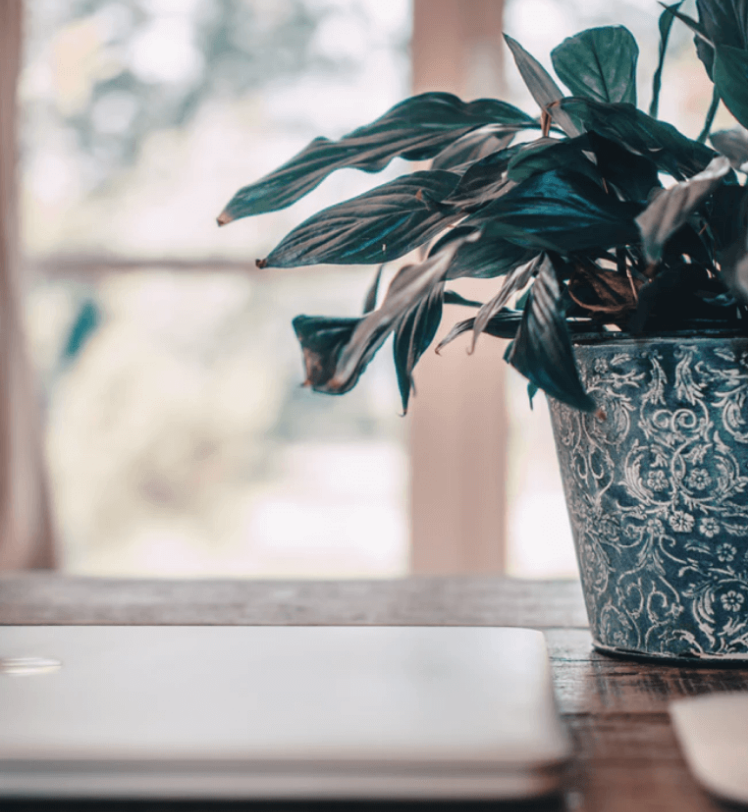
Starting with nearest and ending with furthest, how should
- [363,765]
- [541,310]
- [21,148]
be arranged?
[363,765]
[541,310]
[21,148]

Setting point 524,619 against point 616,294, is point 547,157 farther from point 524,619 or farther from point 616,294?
point 524,619

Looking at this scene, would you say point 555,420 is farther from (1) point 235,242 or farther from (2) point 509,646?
(1) point 235,242

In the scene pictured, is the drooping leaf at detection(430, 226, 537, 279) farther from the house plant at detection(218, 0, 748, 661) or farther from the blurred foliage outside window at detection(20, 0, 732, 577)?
the blurred foliage outside window at detection(20, 0, 732, 577)

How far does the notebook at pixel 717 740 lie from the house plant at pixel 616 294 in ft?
0.28

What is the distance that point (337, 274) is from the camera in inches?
71.5

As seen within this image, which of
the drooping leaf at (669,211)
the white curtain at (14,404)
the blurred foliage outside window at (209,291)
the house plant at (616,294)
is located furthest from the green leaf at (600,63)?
the white curtain at (14,404)

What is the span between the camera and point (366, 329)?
298 mm

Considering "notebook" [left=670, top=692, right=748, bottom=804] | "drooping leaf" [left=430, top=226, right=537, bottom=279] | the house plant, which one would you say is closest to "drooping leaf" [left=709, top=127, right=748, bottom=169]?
the house plant

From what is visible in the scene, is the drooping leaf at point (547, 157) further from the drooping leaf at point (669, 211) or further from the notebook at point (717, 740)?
the notebook at point (717, 740)

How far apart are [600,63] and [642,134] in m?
0.06

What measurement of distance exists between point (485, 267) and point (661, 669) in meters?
0.22

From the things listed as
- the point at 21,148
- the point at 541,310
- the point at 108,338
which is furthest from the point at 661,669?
the point at 21,148

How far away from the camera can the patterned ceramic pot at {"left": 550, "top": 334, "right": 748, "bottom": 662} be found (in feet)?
1.18

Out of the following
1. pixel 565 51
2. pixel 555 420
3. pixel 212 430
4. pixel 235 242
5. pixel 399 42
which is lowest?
pixel 212 430
